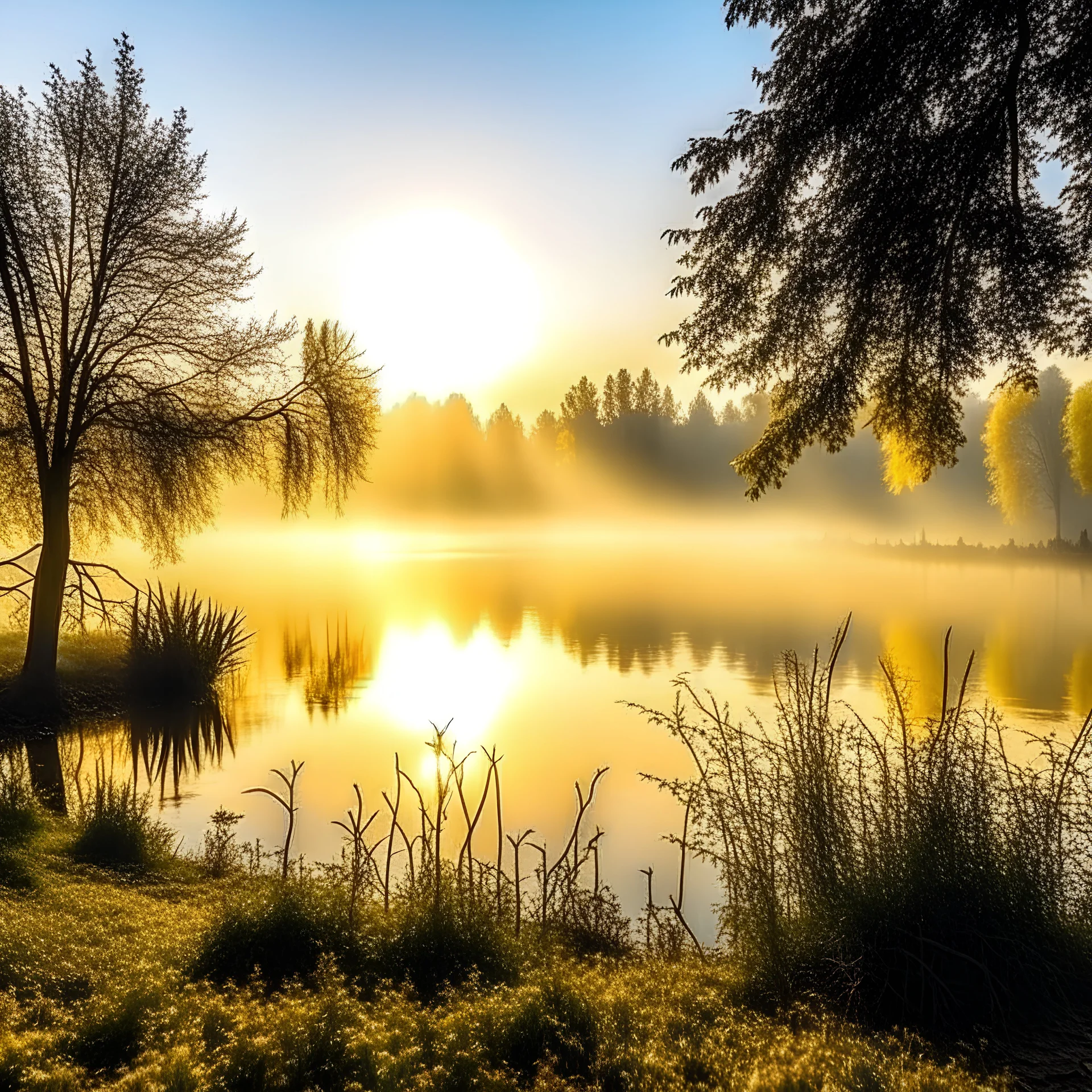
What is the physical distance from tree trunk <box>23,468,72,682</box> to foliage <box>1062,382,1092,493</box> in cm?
5353

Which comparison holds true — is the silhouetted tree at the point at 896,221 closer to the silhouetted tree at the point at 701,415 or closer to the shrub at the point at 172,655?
the shrub at the point at 172,655

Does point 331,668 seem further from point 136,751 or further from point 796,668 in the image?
point 796,668

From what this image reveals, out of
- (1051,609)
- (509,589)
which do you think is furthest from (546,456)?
(1051,609)

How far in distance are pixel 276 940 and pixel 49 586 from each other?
500 inches

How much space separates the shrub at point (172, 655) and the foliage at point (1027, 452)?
164 feet

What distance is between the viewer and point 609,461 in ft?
475

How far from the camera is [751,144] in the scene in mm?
9469

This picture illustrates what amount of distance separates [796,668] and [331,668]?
21051mm

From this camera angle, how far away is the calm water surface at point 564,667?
43.1 ft

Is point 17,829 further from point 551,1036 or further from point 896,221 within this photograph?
point 896,221

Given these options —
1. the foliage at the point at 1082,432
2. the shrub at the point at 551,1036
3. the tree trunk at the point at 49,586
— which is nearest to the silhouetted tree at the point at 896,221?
the shrub at the point at 551,1036

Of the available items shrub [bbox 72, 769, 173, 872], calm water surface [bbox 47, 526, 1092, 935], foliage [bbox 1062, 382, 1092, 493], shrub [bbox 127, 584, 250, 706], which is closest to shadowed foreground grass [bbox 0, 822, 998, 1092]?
shrub [bbox 72, 769, 173, 872]

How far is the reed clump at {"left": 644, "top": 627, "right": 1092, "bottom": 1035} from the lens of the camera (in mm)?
5418

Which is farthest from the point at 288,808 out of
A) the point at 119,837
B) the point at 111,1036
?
the point at 111,1036
